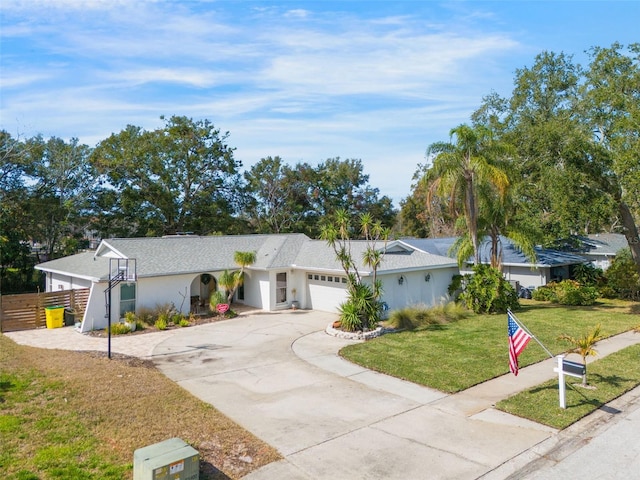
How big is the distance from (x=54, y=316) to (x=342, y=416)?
15222 millimetres

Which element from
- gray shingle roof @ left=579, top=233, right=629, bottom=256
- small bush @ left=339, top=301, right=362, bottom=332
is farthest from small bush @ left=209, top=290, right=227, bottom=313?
gray shingle roof @ left=579, top=233, right=629, bottom=256

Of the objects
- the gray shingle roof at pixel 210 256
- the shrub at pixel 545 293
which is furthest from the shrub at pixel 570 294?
the gray shingle roof at pixel 210 256

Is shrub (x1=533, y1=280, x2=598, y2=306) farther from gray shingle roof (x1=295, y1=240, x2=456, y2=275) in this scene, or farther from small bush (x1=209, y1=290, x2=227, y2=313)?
small bush (x1=209, y1=290, x2=227, y2=313)

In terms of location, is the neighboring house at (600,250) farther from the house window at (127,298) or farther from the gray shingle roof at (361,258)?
the house window at (127,298)

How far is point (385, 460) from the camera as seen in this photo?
7191 mm

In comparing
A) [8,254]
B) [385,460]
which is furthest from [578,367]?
[8,254]

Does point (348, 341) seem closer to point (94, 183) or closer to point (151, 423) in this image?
point (151, 423)

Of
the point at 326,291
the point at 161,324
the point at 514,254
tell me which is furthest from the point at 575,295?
the point at 161,324

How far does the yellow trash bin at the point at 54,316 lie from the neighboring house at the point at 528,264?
18071mm

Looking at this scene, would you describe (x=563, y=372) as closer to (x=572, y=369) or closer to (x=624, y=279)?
(x=572, y=369)

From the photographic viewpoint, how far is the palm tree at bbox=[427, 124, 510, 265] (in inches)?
779

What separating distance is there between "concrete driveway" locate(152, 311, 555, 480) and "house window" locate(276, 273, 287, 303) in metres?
7.72

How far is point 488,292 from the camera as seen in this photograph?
67.1 ft

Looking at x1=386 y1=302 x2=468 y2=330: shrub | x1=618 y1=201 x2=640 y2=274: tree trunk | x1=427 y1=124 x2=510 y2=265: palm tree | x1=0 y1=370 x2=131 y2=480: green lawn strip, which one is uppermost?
x1=427 y1=124 x2=510 y2=265: palm tree
